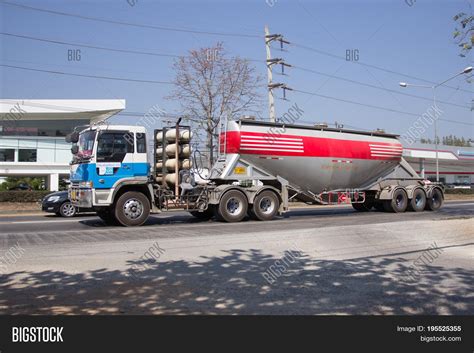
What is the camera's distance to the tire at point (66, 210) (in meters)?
19.0

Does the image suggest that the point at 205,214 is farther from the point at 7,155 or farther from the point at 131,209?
the point at 7,155

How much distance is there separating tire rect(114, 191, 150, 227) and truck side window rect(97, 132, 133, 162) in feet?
3.81

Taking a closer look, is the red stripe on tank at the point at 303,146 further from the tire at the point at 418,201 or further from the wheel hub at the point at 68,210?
the wheel hub at the point at 68,210

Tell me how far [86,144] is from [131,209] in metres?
2.34

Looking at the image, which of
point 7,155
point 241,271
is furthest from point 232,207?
point 7,155

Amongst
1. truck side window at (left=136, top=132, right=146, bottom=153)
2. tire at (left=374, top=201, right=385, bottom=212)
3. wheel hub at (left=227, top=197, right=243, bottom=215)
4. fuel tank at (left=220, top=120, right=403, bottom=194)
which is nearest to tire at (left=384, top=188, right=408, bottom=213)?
tire at (left=374, top=201, right=385, bottom=212)

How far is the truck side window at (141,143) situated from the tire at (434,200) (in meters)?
13.7

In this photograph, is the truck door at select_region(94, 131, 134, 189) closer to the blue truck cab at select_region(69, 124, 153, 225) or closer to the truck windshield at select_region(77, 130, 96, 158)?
the blue truck cab at select_region(69, 124, 153, 225)

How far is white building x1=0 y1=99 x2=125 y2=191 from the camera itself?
1626 inches

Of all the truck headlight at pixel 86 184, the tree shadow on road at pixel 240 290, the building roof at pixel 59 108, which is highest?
the building roof at pixel 59 108

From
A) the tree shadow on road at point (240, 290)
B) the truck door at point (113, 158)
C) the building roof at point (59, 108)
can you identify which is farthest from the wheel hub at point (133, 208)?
the building roof at point (59, 108)
